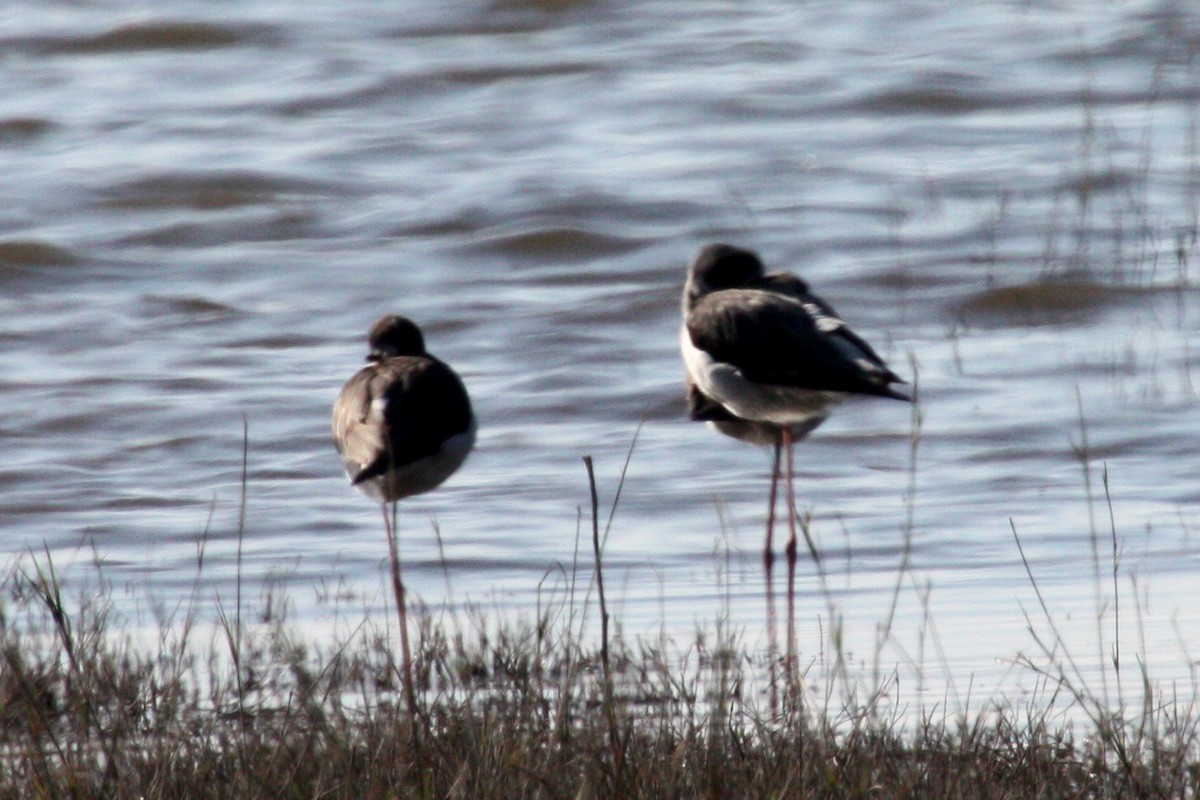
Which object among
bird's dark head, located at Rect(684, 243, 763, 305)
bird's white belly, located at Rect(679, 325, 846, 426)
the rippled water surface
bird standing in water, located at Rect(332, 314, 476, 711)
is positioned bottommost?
the rippled water surface

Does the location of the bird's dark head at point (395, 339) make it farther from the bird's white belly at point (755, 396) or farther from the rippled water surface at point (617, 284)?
the bird's white belly at point (755, 396)

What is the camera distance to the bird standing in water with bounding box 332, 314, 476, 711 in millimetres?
6645

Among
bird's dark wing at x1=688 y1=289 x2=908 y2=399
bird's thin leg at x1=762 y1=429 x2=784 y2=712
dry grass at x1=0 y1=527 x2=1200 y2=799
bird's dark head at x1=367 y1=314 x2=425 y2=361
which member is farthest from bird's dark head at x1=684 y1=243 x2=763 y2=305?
dry grass at x1=0 y1=527 x2=1200 y2=799

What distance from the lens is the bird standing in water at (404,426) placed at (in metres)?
6.64

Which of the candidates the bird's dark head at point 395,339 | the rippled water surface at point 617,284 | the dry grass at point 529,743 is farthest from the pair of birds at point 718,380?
the dry grass at point 529,743

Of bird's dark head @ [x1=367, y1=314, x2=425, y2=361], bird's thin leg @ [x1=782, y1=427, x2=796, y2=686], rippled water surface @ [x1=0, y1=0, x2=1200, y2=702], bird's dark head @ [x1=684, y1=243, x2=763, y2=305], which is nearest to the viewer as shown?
bird's thin leg @ [x1=782, y1=427, x2=796, y2=686]

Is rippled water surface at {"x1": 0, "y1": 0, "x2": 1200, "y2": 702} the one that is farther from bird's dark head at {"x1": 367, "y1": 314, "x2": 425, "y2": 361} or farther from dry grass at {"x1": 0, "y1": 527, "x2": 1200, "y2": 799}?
bird's dark head at {"x1": 367, "y1": 314, "x2": 425, "y2": 361}

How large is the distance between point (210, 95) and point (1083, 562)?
43.0ft

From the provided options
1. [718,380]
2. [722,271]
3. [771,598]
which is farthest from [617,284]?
[771,598]

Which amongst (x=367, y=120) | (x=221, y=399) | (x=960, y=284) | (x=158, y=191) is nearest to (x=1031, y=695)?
(x=221, y=399)

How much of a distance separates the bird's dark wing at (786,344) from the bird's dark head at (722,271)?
28 centimetres

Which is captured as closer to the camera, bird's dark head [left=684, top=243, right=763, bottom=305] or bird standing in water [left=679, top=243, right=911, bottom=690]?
bird standing in water [left=679, top=243, right=911, bottom=690]

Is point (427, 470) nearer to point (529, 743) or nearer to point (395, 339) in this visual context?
point (395, 339)

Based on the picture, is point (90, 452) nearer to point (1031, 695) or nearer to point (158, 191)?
point (1031, 695)
